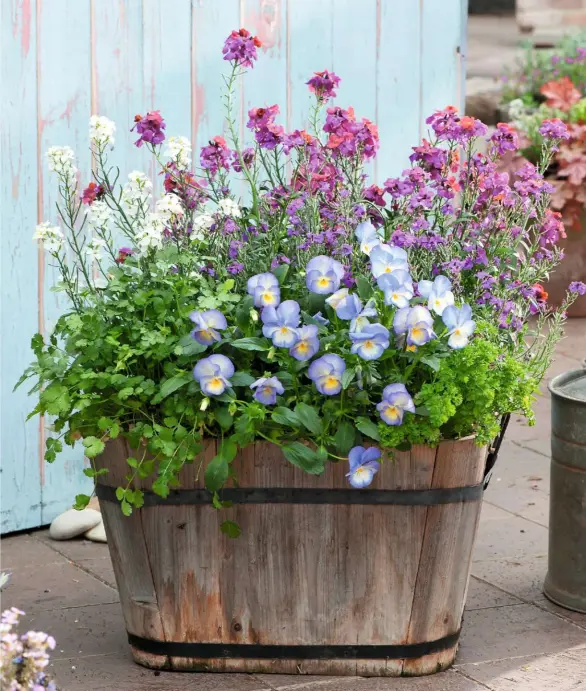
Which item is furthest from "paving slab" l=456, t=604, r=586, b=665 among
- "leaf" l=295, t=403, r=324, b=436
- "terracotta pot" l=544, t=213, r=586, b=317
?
"terracotta pot" l=544, t=213, r=586, b=317

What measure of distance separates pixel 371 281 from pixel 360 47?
6.35 ft

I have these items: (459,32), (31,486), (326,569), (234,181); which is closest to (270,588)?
(326,569)

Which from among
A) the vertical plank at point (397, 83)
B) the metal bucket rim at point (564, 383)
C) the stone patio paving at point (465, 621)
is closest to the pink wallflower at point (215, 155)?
the metal bucket rim at point (564, 383)

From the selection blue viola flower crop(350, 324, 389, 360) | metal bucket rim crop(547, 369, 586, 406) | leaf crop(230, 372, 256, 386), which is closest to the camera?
blue viola flower crop(350, 324, 389, 360)

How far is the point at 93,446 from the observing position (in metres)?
2.66

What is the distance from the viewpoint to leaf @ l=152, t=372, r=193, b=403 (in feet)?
8.57

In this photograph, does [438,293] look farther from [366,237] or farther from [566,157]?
[566,157]

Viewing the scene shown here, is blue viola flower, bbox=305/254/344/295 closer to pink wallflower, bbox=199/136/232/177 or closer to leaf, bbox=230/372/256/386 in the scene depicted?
leaf, bbox=230/372/256/386

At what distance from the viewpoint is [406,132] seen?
15.2ft

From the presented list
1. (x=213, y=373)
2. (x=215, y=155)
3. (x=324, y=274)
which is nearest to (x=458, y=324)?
(x=324, y=274)

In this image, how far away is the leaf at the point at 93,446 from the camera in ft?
8.66

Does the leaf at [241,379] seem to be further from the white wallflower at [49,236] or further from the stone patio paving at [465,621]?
the stone patio paving at [465,621]

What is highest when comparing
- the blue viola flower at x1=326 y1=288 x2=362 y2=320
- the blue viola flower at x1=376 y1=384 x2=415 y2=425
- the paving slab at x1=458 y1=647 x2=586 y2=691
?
the blue viola flower at x1=326 y1=288 x2=362 y2=320

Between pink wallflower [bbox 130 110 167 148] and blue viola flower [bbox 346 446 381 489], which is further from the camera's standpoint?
pink wallflower [bbox 130 110 167 148]
